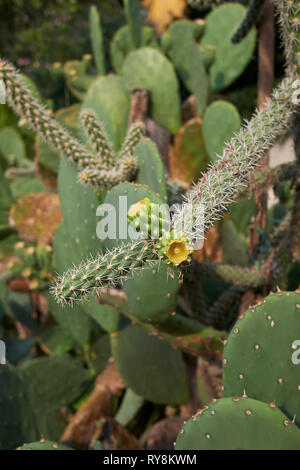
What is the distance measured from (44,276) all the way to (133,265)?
1.24m

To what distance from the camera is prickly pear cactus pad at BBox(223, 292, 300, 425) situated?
81 centimetres

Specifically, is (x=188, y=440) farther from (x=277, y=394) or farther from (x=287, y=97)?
(x=287, y=97)

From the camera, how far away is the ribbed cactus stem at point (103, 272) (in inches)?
28.4

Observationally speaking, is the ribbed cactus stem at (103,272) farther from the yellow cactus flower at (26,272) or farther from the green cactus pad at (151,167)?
the yellow cactus flower at (26,272)

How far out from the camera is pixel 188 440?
2.43ft

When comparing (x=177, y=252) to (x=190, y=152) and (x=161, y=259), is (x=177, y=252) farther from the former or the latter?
(x=190, y=152)

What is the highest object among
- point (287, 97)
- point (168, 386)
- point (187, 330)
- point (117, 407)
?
point (287, 97)

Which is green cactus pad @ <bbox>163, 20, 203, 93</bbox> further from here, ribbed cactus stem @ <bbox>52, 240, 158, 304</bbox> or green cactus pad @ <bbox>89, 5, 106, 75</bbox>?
ribbed cactus stem @ <bbox>52, 240, 158, 304</bbox>

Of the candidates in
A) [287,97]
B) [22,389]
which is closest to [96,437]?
[22,389]

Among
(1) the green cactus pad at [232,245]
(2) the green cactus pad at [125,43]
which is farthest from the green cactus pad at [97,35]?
(1) the green cactus pad at [232,245]

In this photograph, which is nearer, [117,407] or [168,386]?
[168,386]

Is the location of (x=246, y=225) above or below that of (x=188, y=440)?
above

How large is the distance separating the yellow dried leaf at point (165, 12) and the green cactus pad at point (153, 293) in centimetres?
469

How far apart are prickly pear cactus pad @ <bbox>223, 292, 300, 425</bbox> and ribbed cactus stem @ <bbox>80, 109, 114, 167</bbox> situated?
58 centimetres
